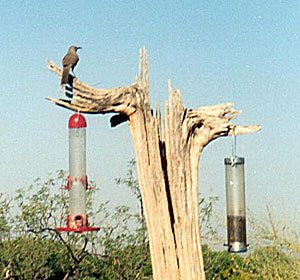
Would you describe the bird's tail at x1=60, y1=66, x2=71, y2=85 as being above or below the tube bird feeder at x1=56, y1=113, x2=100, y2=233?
above

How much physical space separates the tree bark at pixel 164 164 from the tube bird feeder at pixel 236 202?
0.19 metres

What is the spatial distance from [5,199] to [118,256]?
1.02 m

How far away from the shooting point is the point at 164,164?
2.61 metres

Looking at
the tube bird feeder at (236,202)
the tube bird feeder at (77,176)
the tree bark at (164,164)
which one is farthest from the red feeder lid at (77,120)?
the tube bird feeder at (236,202)

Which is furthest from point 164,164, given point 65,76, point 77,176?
point 65,76

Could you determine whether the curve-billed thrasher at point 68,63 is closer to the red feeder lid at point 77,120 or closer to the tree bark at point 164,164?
the tree bark at point 164,164

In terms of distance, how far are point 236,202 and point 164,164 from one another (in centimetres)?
41

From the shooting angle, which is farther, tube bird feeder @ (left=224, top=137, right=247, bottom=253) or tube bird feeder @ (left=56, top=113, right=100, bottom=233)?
tube bird feeder @ (left=224, top=137, right=247, bottom=253)

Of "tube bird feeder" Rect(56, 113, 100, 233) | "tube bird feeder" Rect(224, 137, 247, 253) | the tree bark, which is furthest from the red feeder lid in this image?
"tube bird feeder" Rect(224, 137, 247, 253)

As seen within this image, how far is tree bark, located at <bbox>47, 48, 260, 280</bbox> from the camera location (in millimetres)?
2457

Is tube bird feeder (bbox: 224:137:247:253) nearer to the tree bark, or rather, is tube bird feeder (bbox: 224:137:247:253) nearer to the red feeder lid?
the tree bark

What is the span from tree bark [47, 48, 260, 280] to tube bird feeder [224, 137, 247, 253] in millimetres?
195

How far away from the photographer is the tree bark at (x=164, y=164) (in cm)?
246

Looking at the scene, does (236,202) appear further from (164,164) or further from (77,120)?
(77,120)
